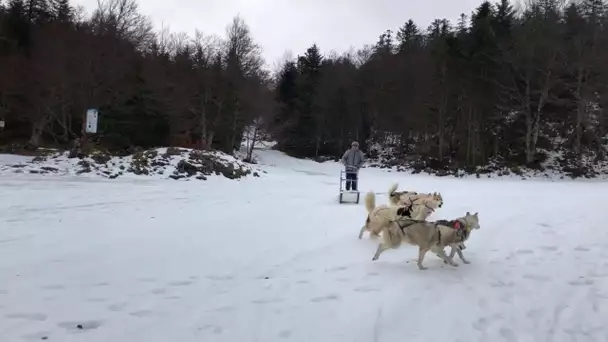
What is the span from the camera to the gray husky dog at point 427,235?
5785 mm

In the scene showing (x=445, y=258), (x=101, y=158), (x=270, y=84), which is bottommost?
(x=445, y=258)

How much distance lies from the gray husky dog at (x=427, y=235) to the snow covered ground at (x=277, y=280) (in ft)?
0.89

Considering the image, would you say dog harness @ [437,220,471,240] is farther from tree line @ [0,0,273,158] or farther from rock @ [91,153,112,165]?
tree line @ [0,0,273,158]

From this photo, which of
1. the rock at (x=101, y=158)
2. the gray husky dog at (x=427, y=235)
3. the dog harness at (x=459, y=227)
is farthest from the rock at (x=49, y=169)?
the dog harness at (x=459, y=227)

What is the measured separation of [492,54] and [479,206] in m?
A: 24.0

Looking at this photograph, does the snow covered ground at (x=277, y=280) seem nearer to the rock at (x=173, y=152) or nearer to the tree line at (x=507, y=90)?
the rock at (x=173, y=152)

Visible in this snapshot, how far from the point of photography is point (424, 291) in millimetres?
5062

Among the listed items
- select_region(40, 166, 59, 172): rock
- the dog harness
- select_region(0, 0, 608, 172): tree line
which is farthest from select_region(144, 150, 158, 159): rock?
the dog harness

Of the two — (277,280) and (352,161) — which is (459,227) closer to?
(277,280)

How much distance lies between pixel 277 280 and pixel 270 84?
4051 centimetres

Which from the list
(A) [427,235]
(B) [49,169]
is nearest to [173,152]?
(B) [49,169]

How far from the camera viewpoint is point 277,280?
532 cm

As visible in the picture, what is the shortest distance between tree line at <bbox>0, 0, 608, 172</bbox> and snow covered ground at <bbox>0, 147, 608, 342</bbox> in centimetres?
1923

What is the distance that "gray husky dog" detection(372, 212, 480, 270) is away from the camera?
19.0 ft
